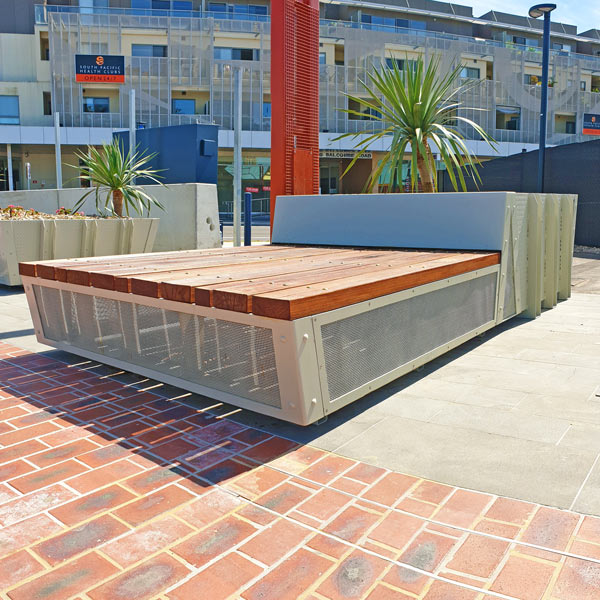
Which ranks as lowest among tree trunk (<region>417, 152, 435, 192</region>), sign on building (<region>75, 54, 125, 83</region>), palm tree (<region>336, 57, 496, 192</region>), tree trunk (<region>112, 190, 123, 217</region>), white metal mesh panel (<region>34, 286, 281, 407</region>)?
white metal mesh panel (<region>34, 286, 281, 407</region>)

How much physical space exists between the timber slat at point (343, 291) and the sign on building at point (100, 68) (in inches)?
1470

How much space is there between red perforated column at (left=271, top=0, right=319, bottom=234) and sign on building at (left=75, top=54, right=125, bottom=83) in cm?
3210

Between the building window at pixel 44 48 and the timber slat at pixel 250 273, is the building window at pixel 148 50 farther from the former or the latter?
the timber slat at pixel 250 273

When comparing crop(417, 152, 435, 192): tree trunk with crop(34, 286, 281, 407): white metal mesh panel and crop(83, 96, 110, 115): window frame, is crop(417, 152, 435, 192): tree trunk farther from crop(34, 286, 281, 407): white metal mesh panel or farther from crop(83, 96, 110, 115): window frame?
crop(83, 96, 110, 115): window frame

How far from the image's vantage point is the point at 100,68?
122ft

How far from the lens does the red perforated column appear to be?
8125 mm

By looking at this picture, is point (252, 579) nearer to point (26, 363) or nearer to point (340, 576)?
point (340, 576)

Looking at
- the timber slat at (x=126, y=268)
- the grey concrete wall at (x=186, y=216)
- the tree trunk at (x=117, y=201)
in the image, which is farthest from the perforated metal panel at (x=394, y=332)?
the grey concrete wall at (x=186, y=216)

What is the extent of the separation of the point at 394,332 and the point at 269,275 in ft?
2.65

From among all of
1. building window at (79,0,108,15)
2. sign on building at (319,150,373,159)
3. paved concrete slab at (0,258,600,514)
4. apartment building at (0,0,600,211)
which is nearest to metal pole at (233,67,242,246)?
paved concrete slab at (0,258,600,514)

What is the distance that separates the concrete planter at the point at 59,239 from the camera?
795 centimetres

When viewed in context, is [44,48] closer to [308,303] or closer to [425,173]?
[425,173]

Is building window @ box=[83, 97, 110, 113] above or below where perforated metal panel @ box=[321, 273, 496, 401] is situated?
above

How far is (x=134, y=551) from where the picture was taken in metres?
2.11
